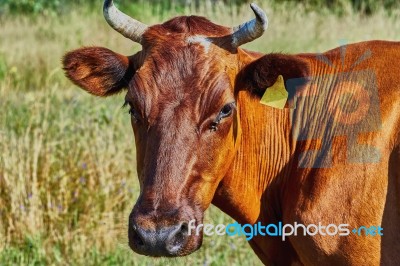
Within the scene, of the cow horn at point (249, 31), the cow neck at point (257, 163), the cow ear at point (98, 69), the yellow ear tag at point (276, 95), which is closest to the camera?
the cow horn at point (249, 31)

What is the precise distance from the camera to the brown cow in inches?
198

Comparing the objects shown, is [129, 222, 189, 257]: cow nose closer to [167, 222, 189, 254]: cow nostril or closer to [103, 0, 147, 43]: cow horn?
[167, 222, 189, 254]: cow nostril

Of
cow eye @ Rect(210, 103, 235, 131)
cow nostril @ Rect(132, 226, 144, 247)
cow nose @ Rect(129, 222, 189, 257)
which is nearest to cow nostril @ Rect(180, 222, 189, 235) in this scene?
cow nose @ Rect(129, 222, 189, 257)

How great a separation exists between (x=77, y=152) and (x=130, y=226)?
4070mm

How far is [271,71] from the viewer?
17.8ft

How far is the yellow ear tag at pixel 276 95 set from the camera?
545 cm

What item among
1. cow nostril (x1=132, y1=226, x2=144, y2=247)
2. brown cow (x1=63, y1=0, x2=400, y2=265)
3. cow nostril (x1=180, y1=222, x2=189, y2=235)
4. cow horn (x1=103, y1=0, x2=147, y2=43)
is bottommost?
cow nostril (x1=132, y1=226, x2=144, y2=247)

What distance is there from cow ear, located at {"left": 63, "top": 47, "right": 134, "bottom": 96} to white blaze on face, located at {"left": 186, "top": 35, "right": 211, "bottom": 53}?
2.01 feet

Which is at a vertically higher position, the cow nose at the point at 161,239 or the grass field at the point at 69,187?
the cow nose at the point at 161,239

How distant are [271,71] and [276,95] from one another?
16 centimetres

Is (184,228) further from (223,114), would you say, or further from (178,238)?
(223,114)

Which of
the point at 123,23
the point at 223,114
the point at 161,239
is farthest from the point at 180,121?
the point at 123,23

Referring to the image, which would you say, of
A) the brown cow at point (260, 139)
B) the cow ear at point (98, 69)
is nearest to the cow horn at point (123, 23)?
the brown cow at point (260, 139)

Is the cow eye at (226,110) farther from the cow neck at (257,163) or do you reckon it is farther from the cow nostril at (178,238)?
the cow nostril at (178,238)
